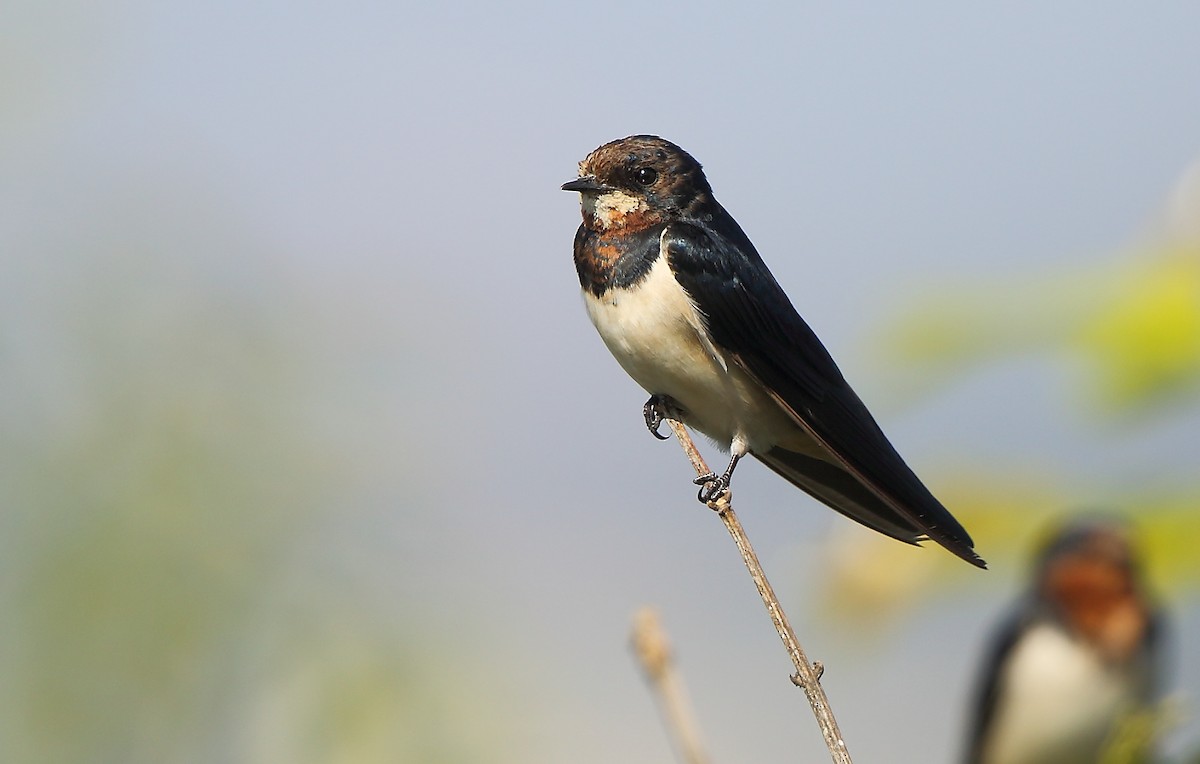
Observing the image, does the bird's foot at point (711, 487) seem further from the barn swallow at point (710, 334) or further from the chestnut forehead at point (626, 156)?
the chestnut forehead at point (626, 156)

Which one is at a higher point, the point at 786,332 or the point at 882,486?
the point at 786,332

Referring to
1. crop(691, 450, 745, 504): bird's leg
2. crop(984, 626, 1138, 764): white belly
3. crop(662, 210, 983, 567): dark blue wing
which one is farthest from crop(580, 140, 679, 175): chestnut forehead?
crop(984, 626, 1138, 764): white belly

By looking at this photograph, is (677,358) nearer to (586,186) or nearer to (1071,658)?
(586,186)

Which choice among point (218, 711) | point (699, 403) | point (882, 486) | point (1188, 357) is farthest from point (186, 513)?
point (1188, 357)

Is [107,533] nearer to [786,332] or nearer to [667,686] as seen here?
[786,332]

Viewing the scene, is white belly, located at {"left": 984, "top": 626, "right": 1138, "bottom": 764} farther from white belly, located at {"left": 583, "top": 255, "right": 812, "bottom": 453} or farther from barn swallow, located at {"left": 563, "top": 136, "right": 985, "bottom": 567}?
white belly, located at {"left": 583, "top": 255, "right": 812, "bottom": 453}

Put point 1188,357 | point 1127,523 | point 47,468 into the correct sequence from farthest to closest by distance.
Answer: point 47,468 → point 1127,523 → point 1188,357

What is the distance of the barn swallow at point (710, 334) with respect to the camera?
208 centimetres

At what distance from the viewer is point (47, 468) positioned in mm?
2486

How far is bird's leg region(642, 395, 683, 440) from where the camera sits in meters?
2.22

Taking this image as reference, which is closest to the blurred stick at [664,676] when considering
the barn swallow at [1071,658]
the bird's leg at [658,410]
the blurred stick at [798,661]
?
the blurred stick at [798,661]

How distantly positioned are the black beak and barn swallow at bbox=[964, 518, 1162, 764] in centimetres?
151

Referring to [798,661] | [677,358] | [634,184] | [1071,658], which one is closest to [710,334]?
[677,358]

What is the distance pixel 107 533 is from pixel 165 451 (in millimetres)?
166
